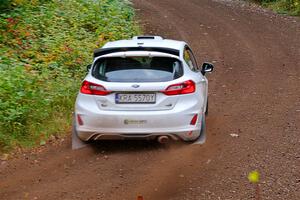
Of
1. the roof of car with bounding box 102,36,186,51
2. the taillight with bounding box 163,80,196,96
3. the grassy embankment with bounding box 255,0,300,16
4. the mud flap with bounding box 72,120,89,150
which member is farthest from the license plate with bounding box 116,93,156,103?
the grassy embankment with bounding box 255,0,300,16

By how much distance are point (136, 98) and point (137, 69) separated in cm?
48

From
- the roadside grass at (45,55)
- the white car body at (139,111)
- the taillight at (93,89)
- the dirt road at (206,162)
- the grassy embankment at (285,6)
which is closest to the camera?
the dirt road at (206,162)

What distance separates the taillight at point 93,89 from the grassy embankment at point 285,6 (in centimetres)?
1892

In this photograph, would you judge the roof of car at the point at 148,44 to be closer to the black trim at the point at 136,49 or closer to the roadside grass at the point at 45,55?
the black trim at the point at 136,49

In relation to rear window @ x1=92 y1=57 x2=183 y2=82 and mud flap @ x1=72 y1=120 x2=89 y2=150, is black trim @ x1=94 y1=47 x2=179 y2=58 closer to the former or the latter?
rear window @ x1=92 y1=57 x2=183 y2=82

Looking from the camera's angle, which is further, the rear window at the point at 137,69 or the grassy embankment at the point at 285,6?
the grassy embankment at the point at 285,6

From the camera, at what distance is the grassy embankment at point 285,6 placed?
2477 cm

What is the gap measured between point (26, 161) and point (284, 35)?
14814mm

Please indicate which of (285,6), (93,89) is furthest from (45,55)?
(285,6)

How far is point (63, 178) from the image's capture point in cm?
688

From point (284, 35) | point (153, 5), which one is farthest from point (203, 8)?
point (284, 35)

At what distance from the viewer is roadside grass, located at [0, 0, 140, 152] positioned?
869cm

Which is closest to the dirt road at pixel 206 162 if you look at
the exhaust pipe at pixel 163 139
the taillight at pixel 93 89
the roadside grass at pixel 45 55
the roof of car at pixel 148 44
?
the exhaust pipe at pixel 163 139

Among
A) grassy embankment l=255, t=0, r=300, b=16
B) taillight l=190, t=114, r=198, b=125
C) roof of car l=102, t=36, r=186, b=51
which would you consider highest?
roof of car l=102, t=36, r=186, b=51
